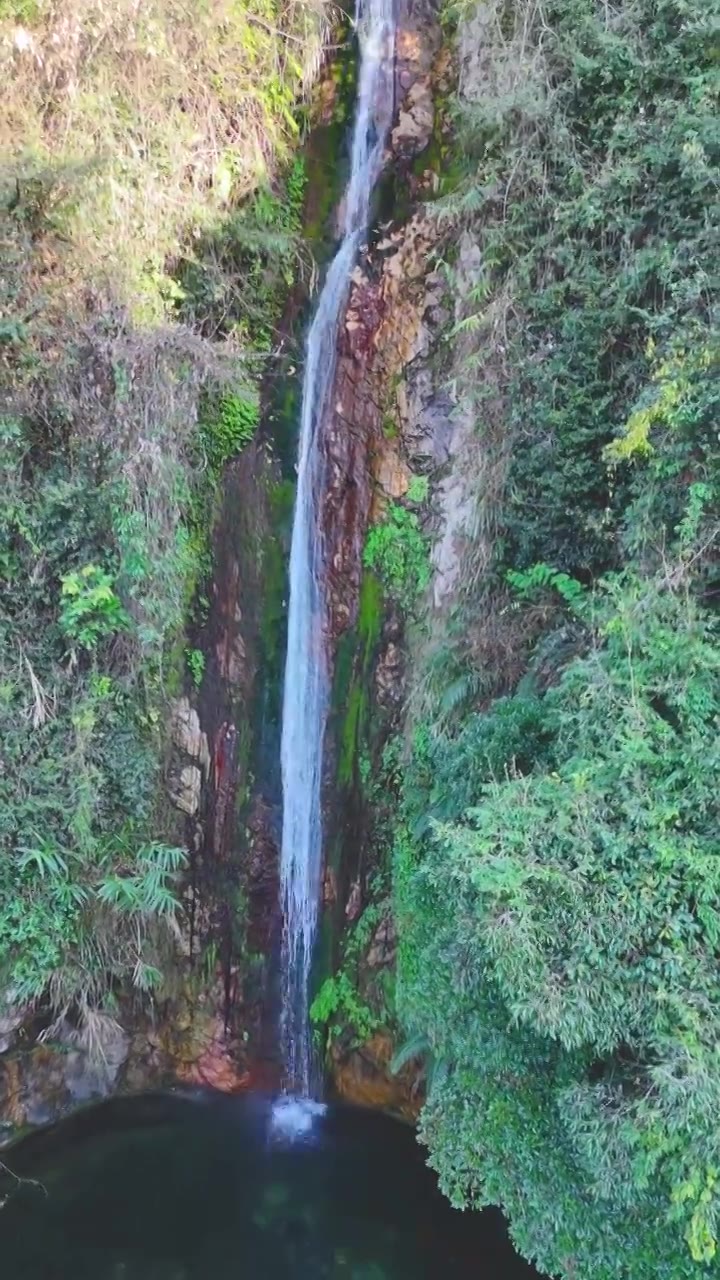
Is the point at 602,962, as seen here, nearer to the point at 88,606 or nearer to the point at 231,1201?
the point at 88,606

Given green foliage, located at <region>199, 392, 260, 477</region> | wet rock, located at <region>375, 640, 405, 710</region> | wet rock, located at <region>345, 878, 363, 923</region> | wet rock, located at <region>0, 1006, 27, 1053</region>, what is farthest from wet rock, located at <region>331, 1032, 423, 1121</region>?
green foliage, located at <region>199, 392, 260, 477</region>

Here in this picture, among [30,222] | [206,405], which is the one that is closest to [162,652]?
[206,405]

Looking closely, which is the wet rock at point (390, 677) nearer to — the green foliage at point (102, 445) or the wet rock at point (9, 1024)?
the green foliage at point (102, 445)

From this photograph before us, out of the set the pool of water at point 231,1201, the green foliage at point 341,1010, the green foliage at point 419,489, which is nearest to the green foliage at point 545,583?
the green foliage at point 419,489

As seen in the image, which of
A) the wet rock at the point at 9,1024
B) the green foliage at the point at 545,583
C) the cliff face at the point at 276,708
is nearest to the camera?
the green foliage at the point at 545,583

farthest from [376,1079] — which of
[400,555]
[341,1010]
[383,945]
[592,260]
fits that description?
[592,260]

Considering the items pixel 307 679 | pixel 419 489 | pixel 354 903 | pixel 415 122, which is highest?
pixel 415 122

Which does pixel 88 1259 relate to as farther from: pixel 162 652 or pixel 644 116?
pixel 644 116
